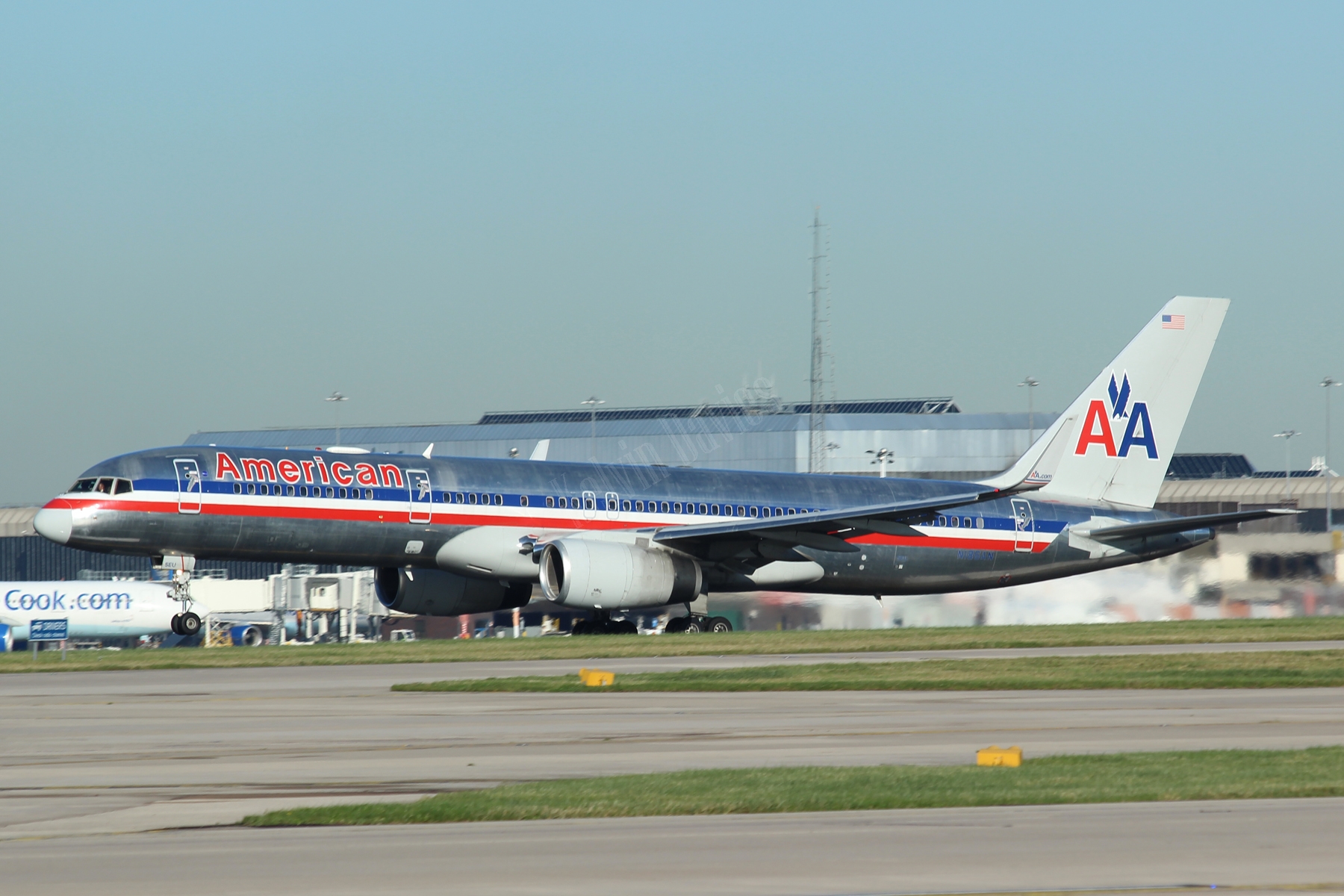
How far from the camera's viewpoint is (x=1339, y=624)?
36.3 m

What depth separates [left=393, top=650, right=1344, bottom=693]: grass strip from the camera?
22891 mm

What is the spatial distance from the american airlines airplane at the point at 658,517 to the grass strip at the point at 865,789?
23.5m

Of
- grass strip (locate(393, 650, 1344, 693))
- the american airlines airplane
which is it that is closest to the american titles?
the american airlines airplane

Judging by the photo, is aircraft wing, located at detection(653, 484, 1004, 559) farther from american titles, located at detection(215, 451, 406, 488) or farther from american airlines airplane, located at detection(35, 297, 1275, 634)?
american titles, located at detection(215, 451, 406, 488)

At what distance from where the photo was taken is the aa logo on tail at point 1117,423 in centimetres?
4538

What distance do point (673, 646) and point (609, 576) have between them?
3748 mm

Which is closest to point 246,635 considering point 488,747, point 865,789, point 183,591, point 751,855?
point 183,591

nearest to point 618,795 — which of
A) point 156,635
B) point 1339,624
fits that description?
point 1339,624

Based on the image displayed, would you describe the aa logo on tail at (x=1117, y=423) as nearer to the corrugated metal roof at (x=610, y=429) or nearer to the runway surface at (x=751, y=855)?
the runway surface at (x=751, y=855)

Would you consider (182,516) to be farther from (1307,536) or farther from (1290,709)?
(1307,536)

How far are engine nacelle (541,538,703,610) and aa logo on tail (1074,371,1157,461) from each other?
44.4 feet

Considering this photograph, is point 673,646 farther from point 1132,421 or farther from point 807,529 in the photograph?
point 1132,421

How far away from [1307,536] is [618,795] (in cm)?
3314

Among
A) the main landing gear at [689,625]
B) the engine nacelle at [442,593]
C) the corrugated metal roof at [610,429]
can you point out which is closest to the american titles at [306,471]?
the engine nacelle at [442,593]
